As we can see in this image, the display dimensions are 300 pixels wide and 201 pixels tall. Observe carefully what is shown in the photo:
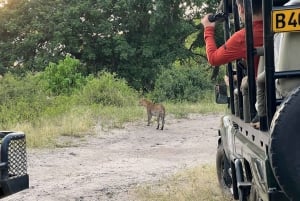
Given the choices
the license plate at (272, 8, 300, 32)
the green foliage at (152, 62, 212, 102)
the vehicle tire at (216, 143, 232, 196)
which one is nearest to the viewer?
Result: the license plate at (272, 8, 300, 32)

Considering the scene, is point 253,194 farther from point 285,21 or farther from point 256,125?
point 285,21

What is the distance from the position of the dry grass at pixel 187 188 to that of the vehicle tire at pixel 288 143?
10.2 feet

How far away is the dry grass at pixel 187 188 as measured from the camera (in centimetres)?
623

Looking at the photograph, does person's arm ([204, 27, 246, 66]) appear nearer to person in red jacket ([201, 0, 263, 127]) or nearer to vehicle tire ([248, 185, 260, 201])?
person in red jacket ([201, 0, 263, 127])

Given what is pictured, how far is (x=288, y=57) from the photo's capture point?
3168 mm

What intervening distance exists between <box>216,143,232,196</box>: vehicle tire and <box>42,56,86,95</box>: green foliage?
51.6 feet

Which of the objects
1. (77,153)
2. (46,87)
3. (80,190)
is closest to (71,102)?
(46,87)

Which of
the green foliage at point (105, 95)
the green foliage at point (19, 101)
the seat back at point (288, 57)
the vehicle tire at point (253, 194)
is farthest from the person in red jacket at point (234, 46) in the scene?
the green foliage at point (105, 95)

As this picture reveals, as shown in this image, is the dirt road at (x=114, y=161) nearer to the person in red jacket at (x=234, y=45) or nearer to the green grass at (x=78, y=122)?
the green grass at (x=78, y=122)

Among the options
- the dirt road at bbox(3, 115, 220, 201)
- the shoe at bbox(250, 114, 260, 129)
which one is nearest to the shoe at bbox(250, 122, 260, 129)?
the shoe at bbox(250, 114, 260, 129)

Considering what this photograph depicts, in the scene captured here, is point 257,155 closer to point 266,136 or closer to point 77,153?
point 266,136

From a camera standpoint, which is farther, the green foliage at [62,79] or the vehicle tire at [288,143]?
the green foliage at [62,79]

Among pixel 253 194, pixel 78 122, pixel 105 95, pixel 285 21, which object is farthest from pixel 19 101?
pixel 285 21

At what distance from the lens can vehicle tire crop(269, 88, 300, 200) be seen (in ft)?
9.15
